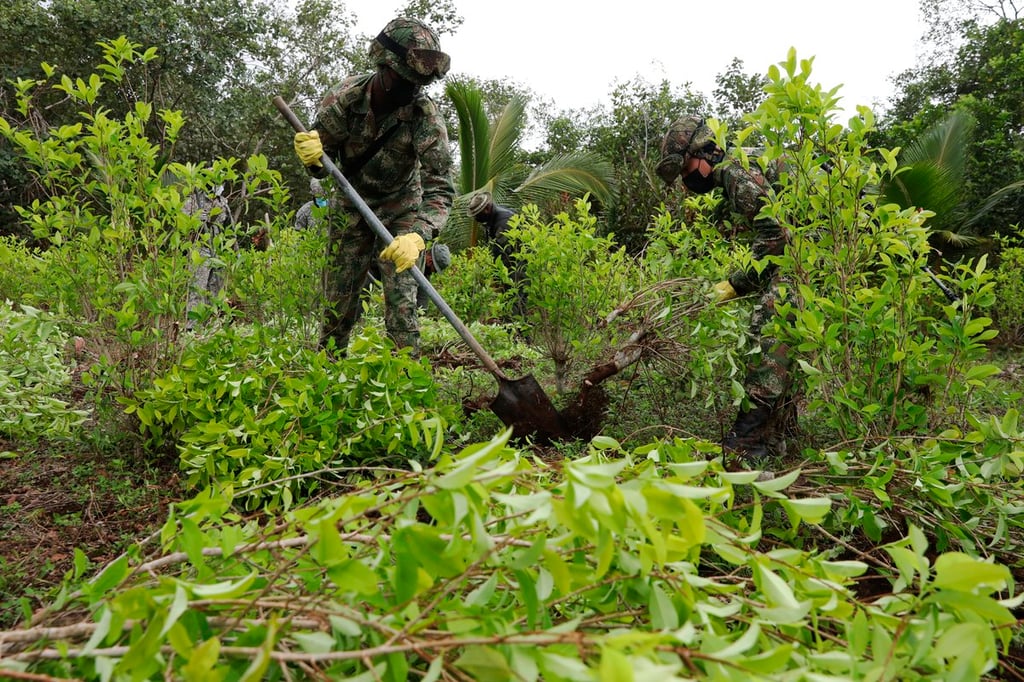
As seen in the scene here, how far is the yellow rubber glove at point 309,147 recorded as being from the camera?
372 cm

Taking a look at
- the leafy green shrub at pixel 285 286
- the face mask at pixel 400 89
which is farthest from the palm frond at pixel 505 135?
the leafy green shrub at pixel 285 286

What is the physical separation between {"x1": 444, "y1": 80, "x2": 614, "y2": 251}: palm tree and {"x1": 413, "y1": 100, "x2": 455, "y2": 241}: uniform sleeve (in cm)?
739

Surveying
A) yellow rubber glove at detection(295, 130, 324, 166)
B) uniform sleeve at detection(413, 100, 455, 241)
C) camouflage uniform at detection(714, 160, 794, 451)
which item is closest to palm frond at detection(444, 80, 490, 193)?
uniform sleeve at detection(413, 100, 455, 241)

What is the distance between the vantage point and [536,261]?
412 cm

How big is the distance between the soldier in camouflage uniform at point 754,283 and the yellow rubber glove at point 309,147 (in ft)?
6.93

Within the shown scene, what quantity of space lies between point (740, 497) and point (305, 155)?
3.05m

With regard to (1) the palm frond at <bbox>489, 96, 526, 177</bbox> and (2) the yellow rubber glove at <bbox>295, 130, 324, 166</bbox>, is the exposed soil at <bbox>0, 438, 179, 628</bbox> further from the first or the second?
(1) the palm frond at <bbox>489, 96, 526, 177</bbox>

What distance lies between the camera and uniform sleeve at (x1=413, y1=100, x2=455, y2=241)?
416 cm

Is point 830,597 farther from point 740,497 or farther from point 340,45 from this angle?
point 340,45

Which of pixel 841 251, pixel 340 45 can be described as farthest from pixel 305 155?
pixel 340 45

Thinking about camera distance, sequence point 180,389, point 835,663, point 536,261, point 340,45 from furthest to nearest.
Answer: point 340,45
point 536,261
point 180,389
point 835,663

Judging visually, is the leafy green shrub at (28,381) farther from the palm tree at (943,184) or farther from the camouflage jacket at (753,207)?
the palm tree at (943,184)

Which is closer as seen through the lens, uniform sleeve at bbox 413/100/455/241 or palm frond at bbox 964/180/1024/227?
uniform sleeve at bbox 413/100/455/241

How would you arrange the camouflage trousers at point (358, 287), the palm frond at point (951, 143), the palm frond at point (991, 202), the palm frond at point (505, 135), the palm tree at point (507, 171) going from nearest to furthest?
A: the camouflage trousers at point (358, 287)
the palm frond at point (951, 143)
the palm frond at point (991, 202)
the palm tree at point (507, 171)
the palm frond at point (505, 135)
